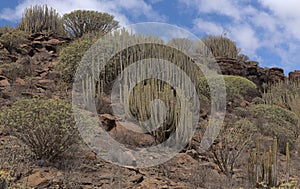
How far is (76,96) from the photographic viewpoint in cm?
918

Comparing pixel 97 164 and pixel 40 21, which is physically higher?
pixel 40 21

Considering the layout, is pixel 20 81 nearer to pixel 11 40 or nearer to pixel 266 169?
pixel 11 40

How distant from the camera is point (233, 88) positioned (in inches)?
533

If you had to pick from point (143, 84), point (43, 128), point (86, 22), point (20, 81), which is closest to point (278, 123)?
point (143, 84)

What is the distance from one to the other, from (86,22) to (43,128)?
11.5 m

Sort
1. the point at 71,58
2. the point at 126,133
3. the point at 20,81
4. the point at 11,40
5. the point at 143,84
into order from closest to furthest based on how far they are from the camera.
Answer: the point at 126,133
the point at 143,84
the point at 20,81
the point at 71,58
the point at 11,40

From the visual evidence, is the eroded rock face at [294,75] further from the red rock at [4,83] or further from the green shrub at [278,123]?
the red rock at [4,83]

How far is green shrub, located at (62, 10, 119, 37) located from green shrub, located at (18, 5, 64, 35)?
52 cm

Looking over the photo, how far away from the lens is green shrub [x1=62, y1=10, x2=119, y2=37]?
1605 cm

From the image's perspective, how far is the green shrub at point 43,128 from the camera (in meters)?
5.52

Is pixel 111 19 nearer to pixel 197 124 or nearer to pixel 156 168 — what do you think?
pixel 197 124

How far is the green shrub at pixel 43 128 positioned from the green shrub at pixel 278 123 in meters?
5.80

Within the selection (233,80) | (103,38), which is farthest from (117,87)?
(233,80)

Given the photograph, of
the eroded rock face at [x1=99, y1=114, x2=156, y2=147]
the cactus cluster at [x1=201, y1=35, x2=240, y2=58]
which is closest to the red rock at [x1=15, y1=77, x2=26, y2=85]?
the eroded rock face at [x1=99, y1=114, x2=156, y2=147]
